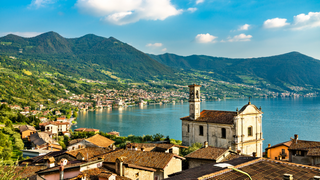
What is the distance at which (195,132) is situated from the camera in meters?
27.6

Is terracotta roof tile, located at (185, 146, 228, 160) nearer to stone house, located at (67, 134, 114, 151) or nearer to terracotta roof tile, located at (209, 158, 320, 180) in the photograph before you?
terracotta roof tile, located at (209, 158, 320, 180)

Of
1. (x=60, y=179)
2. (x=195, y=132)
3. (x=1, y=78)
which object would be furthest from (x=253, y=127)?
(x=1, y=78)

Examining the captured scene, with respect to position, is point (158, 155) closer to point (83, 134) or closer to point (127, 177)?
point (127, 177)

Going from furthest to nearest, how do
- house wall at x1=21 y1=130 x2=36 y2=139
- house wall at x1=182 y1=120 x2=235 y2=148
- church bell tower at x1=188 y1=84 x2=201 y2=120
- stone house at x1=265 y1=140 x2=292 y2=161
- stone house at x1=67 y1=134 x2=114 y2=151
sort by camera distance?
house wall at x1=21 y1=130 x2=36 y2=139, church bell tower at x1=188 y1=84 x2=201 y2=120, stone house at x1=67 y1=134 x2=114 y2=151, house wall at x1=182 y1=120 x2=235 y2=148, stone house at x1=265 y1=140 x2=292 y2=161

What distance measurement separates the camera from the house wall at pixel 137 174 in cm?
1080

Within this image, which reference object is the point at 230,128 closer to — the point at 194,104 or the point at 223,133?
the point at 223,133

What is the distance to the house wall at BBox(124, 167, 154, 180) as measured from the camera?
10.8 metres

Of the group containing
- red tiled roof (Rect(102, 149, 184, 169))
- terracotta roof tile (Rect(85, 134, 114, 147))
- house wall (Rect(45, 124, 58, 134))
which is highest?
red tiled roof (Rect(102, 149, 184, 169))

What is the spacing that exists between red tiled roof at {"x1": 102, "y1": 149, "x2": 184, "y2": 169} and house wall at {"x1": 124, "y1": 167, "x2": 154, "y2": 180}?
601 mm

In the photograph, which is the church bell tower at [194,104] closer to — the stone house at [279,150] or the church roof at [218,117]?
the church roof at [218,117]

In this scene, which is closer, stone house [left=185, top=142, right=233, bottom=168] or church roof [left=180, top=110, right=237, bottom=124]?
stone house [left=185, top=142, right=233, bottom=168]

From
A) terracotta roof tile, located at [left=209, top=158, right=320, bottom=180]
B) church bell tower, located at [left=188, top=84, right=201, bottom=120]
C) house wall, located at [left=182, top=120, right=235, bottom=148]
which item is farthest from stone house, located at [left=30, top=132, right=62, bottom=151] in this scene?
terracotta roof tile, located at [left=209, top=158, right=320, bottom=180]

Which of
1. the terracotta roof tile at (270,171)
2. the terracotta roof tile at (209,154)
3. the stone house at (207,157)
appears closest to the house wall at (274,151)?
the stone house at (207,157)

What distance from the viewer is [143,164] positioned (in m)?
12.7
